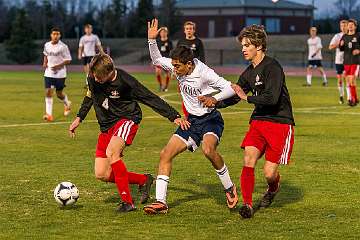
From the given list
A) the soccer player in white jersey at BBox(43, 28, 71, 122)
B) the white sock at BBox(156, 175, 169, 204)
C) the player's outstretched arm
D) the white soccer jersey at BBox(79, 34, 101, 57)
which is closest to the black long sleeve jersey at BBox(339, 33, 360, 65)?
the soccer player in white jersey at BBox(43, 28, 71, 122)

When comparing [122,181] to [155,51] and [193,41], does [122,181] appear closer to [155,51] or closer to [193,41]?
[155,51]

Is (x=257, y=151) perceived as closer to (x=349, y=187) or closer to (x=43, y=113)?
(x=349, y=187)

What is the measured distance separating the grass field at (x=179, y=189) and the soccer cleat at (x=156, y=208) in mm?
89

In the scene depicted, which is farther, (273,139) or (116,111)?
(116,111)

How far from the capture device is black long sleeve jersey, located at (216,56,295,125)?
960 centimetres

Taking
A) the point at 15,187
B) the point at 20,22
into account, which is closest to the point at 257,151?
the point at 15,187

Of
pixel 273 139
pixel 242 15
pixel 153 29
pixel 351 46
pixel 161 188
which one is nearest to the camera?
pixel 273 139

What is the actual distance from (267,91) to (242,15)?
4195 inches

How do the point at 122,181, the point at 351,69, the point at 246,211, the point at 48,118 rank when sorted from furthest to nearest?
the point at 351,69
the point at 48,118
the point at 122,181
the point at 246,211

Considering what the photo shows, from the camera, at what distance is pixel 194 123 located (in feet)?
33.5

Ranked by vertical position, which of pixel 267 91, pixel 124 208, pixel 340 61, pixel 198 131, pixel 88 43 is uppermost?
pixel 267 91

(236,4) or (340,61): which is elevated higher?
(236,4)

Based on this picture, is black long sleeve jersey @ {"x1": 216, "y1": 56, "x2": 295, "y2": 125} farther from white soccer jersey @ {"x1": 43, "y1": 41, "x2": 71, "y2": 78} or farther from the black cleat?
white soccer jersey @ {"x1": 43, "y1": 41, "x2": 71, "y2": 78}

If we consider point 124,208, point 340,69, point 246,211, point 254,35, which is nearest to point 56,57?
point 340,69
